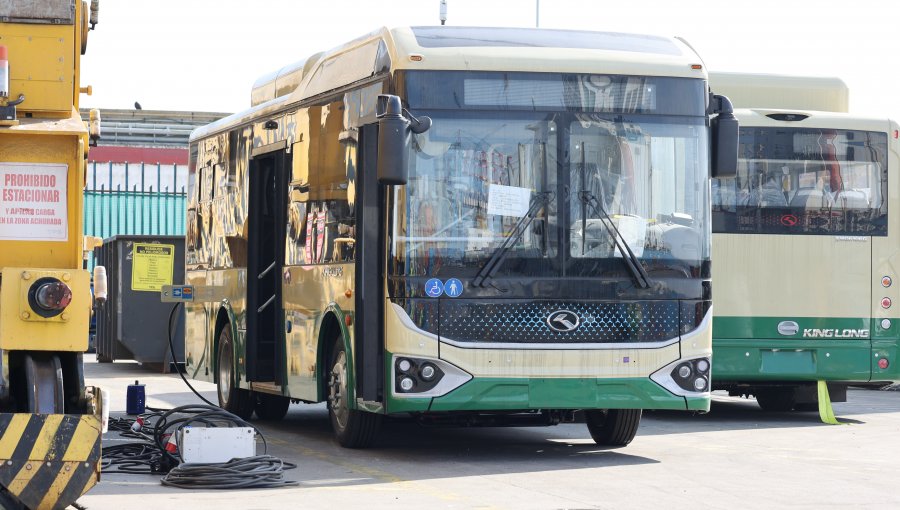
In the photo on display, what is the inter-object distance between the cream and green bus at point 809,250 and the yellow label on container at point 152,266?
13.8 metres

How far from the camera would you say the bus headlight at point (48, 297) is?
7973mm

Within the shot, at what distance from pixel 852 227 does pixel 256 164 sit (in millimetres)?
6538

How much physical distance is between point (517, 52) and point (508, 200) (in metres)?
1.21

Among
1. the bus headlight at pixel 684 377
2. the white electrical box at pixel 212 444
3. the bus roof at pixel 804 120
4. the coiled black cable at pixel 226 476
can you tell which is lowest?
the coiled black cable at pixel 226 476

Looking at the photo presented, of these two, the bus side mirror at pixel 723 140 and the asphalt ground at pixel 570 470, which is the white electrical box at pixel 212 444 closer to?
the asphalt ground at pixel 570 470

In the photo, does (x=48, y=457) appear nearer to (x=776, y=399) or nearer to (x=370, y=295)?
(x=370, y=295)

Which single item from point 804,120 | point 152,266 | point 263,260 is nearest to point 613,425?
point 263,260

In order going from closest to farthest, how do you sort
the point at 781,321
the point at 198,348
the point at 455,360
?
1. the point at 455,360
2. the point at 781,321
3. the point at 198,348

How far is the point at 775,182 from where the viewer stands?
17.5m

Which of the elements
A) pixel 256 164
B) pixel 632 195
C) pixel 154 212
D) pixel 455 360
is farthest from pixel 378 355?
pixel 154 212

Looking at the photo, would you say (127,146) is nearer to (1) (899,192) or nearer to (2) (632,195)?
(1) (899,192)

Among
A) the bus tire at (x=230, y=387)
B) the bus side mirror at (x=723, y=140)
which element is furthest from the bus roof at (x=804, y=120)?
the bus tire at (x=230, y=387)

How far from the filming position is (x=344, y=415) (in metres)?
13.5

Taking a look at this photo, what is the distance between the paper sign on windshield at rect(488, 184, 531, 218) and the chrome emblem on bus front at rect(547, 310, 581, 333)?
0.82 metres
